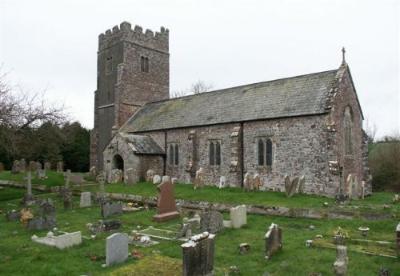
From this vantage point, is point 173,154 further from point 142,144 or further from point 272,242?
point 272,242

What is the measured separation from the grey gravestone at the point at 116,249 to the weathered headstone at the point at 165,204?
502cm

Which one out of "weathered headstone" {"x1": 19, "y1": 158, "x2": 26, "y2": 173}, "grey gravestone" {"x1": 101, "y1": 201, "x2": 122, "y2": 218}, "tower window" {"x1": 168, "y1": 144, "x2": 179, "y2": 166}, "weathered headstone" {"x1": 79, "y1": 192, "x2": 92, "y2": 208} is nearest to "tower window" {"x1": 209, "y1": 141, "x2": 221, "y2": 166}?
"tower window" {"x1": 168, "y1": 144, "x2": 179, "y2": 166}

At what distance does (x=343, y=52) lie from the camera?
20.0 metres

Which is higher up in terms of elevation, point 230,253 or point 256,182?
point 256,182

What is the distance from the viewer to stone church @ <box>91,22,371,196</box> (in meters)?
19.0

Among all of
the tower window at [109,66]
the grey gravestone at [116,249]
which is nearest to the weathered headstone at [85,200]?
the grey gravestone at [116,249]

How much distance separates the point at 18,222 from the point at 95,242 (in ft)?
17.6

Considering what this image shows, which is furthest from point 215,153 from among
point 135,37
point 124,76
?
point 135,37

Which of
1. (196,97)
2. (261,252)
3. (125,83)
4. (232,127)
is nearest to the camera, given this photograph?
(261,252)

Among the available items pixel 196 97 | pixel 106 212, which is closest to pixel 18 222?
pixel 106 212

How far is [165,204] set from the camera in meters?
14.8

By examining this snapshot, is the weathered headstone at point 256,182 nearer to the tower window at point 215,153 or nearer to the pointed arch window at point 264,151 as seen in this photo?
the pointed arch window at point 264,151

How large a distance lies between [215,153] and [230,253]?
13996 millimetres

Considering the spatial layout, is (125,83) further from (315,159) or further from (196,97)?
(315,159)
